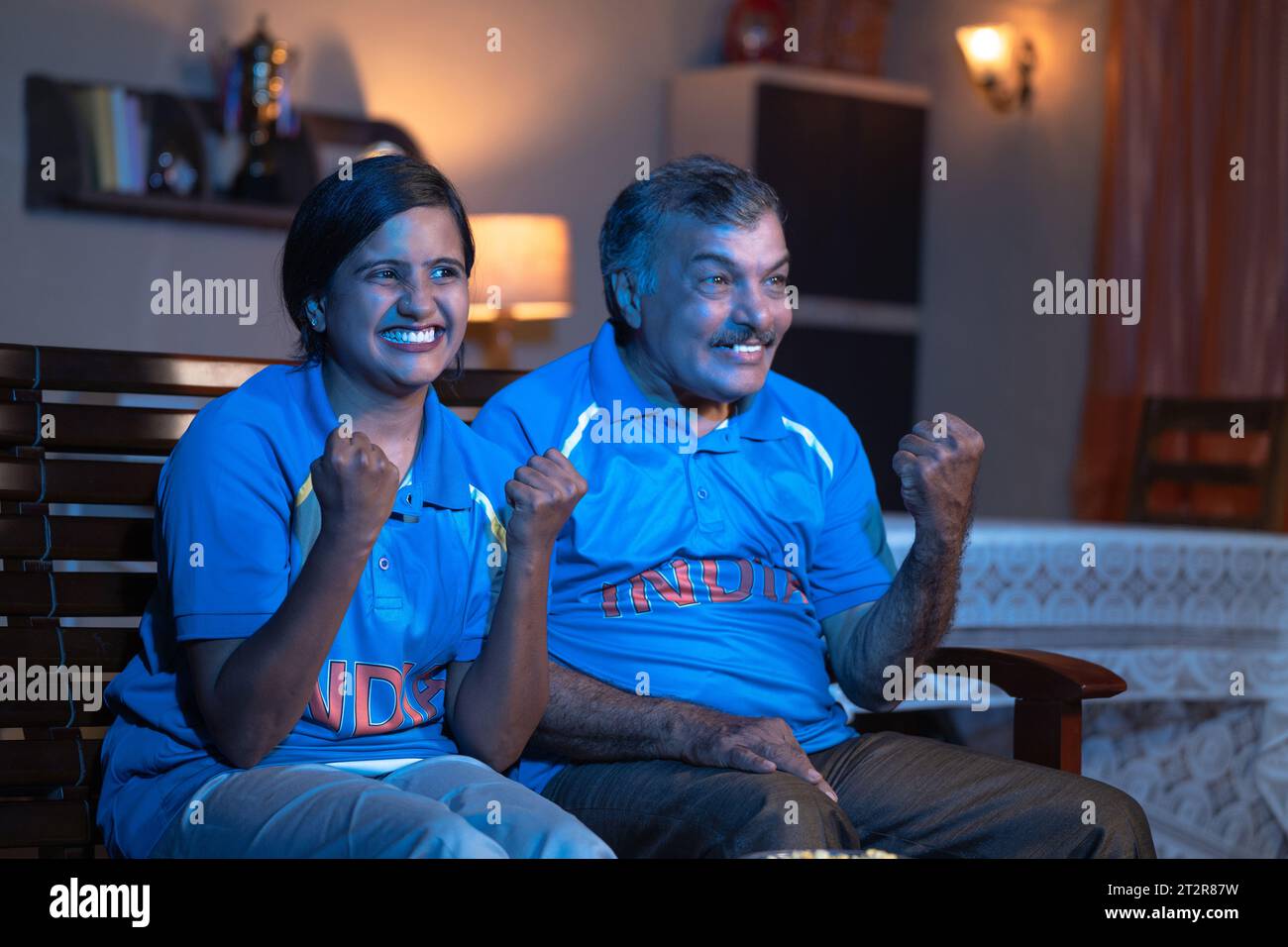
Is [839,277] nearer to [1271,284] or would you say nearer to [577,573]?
[1271,284]

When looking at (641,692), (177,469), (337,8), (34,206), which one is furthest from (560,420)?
(337,8)

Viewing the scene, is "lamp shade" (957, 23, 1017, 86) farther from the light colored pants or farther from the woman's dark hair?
the light colored pants

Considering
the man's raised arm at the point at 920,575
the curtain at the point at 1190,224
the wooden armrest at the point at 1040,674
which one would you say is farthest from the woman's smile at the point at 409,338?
the curtain at the point at 1190,224

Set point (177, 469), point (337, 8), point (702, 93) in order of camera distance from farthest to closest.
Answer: point (702, 93) < point (337, 8) < point (177, 469)

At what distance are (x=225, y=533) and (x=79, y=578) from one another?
0.47 meters

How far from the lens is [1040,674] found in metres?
1.95

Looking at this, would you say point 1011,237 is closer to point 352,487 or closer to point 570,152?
point 570,152

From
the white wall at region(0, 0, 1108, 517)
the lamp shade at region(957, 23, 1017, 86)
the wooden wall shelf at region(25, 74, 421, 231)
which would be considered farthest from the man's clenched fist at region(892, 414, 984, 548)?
the lamp shade at region(957, 23, 1017, 86)

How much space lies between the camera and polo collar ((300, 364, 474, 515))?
5.39ft

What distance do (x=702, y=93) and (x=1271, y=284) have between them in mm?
1888

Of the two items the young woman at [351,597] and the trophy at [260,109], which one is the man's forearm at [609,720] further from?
the trophy at [260,109]

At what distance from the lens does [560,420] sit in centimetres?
192

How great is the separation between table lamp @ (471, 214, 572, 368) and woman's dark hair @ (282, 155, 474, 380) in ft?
9.03

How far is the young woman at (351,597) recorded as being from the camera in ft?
4.73
